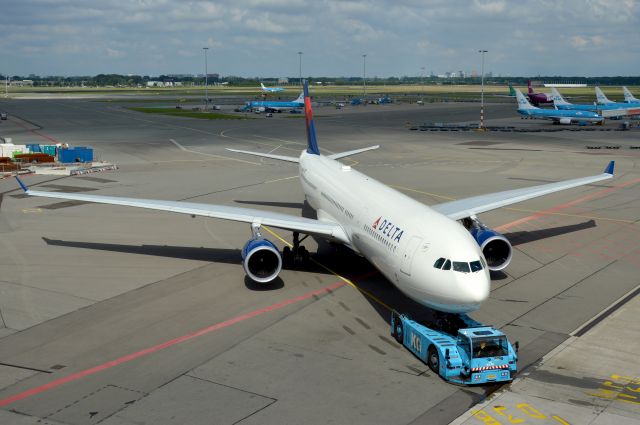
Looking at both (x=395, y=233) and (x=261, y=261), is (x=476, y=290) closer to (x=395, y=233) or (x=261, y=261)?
(x=395, y=233)

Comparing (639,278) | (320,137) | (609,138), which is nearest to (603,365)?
(639,278)

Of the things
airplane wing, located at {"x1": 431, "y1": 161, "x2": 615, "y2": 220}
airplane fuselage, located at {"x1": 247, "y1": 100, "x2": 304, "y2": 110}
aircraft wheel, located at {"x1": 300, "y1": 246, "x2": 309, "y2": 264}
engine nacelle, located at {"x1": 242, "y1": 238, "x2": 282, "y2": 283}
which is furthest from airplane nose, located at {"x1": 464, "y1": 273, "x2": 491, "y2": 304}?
airplane fuselage, located at {"x1": 247, "y1": 100, "x2": 304, "y2": 110}

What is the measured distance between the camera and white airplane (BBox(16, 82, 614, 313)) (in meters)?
21.8

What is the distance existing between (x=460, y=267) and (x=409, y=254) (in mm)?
2133

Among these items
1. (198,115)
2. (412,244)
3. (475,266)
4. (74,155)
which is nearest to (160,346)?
(412,244)

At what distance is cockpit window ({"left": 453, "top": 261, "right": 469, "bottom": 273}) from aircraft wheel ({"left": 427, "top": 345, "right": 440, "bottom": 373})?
8.45 ft

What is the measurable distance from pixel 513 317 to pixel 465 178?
3614 centimetres

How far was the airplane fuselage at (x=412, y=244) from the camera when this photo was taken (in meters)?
21.5

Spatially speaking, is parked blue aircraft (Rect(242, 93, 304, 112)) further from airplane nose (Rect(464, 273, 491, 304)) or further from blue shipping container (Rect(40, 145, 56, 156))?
airplane nose (Rect(464, 273, 491, 304))

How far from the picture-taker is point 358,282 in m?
30.7

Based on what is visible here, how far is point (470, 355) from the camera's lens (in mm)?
20250

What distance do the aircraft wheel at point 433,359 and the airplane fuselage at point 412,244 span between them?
1.49 metres

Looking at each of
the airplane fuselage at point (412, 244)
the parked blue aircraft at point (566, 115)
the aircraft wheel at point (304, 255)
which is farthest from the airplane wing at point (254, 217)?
the parked blue aircraft at point (566, 115)

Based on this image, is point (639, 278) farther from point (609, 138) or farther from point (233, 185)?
point (609, 138)
